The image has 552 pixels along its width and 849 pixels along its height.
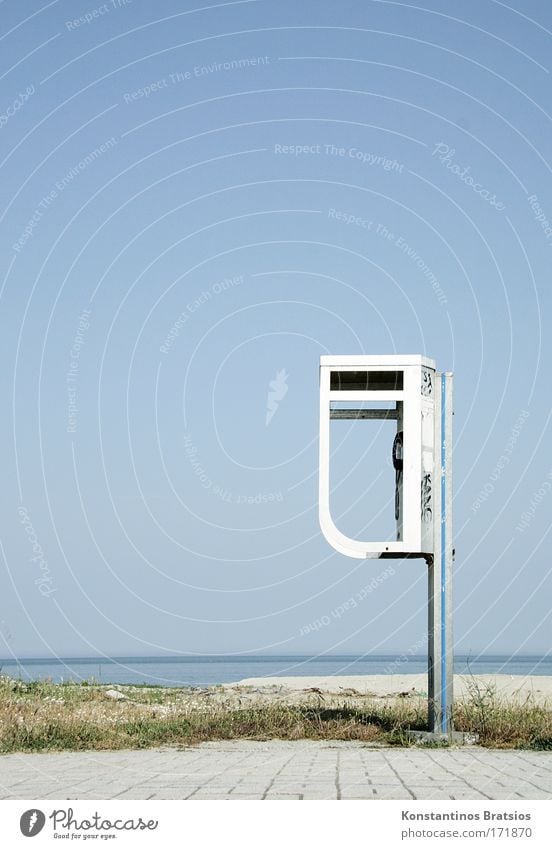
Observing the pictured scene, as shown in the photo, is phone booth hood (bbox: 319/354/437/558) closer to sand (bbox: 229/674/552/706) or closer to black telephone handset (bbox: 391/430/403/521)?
black telephone handset (bbox: 391/430/403/521)

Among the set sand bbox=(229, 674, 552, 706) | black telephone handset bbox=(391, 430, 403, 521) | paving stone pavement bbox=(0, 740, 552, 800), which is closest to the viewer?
paving stone pavement bbox=(0, 740, 552, 800)

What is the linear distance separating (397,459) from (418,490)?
451 millimetres

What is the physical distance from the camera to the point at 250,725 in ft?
31.8

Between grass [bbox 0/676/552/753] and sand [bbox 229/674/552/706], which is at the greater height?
grass [bbox 0/676/552/753]

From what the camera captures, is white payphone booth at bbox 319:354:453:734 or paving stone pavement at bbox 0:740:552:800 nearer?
paving stone pavement at bbox 0:740:552:800

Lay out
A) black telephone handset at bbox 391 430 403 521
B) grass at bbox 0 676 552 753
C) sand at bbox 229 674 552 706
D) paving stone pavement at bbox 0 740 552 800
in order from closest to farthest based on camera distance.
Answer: paving stone pavement at bbox 0 740 552 800
grass at bbox 0 676 552 753
black telephone handset at bbox 391 430 403 521
sand at bbox 229 674 552 706

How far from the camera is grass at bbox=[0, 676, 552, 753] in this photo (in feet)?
29.4

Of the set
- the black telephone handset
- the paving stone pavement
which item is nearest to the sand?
the black telephone handset

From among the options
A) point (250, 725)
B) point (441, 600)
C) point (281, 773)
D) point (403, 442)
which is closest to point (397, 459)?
point (403, 442)

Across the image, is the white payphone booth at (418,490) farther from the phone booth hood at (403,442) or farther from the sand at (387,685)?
the sand at (387,685)

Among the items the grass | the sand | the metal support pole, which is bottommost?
the sand
